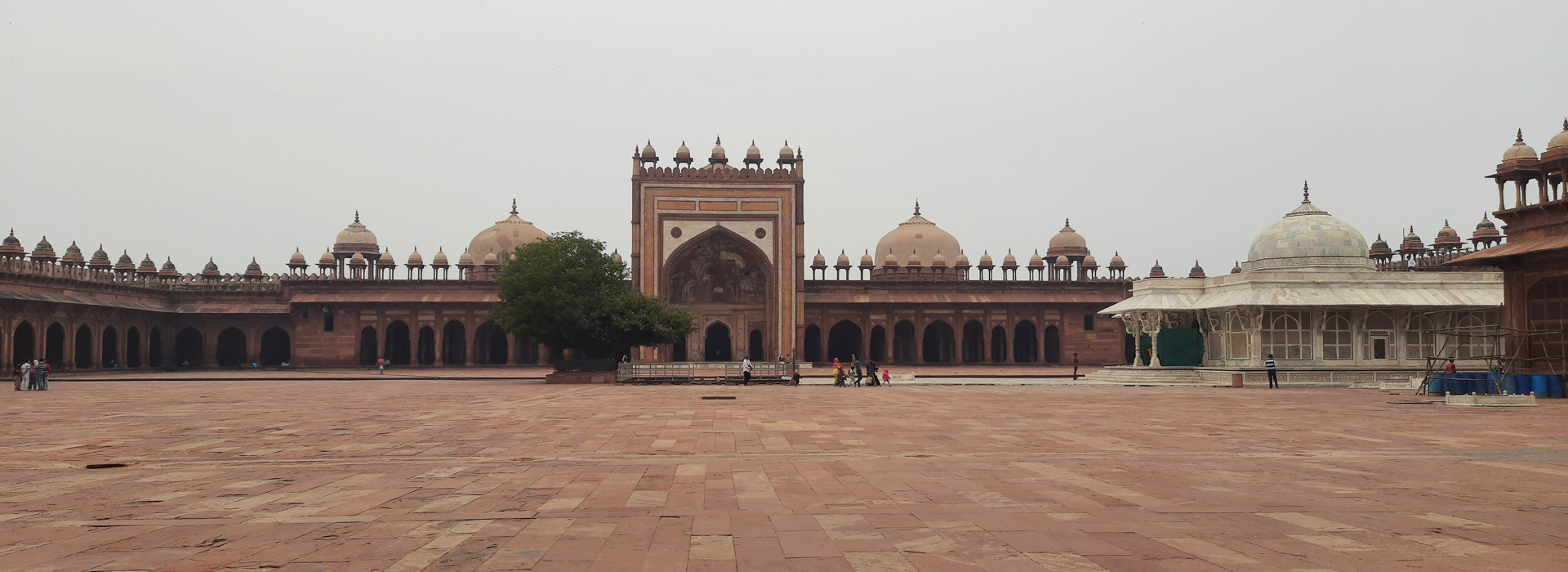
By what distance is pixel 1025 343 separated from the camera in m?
54.4

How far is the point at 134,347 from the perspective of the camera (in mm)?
48125

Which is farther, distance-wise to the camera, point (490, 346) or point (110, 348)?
point (490, 346)

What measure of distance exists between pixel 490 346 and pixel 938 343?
2264cm

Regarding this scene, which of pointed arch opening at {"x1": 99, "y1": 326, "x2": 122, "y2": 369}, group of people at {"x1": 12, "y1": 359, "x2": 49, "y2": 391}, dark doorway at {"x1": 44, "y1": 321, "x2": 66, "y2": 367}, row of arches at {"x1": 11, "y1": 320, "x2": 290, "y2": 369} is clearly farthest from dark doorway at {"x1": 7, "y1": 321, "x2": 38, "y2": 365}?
group of people at {"x1": 12, "y1": 359, "x2": 49, "y2": 391}

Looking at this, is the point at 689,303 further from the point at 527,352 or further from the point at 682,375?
the point at 682,375

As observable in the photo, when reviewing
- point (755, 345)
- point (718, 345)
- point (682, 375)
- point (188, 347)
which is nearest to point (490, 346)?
point (718, 345)

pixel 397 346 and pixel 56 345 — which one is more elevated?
pixel 56 345

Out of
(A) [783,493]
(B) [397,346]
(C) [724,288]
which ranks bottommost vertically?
(A) [783,493]

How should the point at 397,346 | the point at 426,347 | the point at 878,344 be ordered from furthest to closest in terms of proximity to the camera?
the point at 878,344 → the point at 397,346 → the point at 426,347

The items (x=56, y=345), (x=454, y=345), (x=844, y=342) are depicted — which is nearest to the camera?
(x=56, y=345)

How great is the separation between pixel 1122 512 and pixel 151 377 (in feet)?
123

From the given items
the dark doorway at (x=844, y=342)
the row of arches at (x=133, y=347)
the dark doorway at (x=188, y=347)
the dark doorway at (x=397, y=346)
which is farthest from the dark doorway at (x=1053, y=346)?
the dark doorway at (x=188, y=347)

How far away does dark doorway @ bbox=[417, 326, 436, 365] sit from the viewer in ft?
169

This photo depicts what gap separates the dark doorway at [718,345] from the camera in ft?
169
